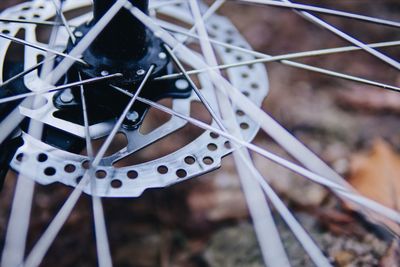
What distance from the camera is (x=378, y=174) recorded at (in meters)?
0.85

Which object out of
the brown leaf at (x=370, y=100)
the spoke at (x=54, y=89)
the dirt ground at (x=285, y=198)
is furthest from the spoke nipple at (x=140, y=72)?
the brown leaf at (x=370, y=100)

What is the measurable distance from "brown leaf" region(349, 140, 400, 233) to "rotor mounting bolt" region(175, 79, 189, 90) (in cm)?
34

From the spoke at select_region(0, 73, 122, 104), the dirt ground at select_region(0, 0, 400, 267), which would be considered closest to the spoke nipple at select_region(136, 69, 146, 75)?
the spoke at select_region(0, 73, 122, 104)

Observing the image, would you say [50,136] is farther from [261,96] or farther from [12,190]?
[12,190]

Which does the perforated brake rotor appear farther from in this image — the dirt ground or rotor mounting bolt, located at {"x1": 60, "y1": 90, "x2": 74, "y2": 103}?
the dirt ground

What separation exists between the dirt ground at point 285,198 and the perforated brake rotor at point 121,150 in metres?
0.23

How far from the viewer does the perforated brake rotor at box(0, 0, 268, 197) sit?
513 millimetres

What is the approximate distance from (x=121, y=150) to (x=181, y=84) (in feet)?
0.37

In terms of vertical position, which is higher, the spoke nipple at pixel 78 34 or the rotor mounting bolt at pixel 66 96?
the spoke nipple at pixel 78 34

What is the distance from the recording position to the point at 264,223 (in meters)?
0.80

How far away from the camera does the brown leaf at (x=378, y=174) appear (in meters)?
0.81

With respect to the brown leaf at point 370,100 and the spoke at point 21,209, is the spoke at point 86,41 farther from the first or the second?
the brown leaf at point 370,100

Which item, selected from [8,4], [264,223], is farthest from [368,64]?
[8,4]

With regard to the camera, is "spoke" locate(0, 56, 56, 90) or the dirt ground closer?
"spoke" locate(0, 56, 56, 90)
